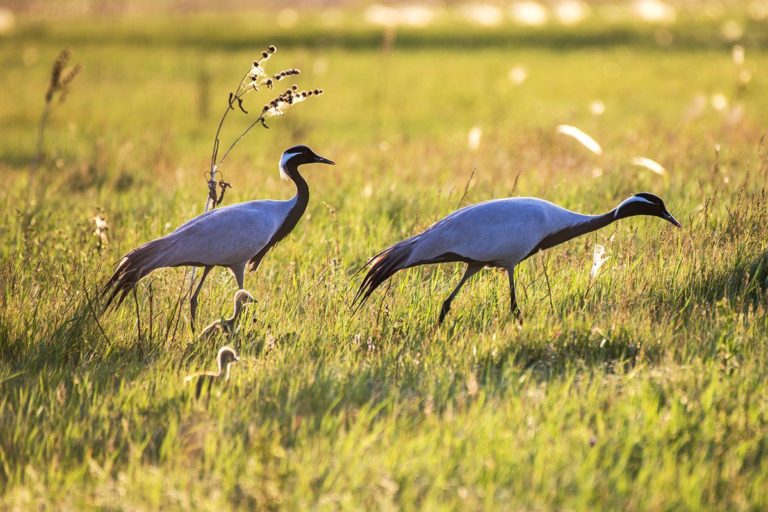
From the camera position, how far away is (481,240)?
6.15 meters

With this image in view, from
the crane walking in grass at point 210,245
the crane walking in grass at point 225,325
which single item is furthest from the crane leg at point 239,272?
the crane walking in grass at point 225,325

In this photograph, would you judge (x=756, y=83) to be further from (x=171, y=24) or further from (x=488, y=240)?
(x=171, y=24)

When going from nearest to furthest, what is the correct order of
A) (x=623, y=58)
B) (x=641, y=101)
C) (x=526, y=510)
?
1. (x=526, y=510)
2. (x=641, y=101)
3. (x=623, y=58)

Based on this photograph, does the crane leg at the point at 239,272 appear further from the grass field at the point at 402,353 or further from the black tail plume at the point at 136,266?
the black tail plume at the point at 136,266

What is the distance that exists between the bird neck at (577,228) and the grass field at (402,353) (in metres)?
0.26

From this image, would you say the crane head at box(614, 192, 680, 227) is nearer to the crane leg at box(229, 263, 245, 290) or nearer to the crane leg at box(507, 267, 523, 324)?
the crane leg at box(507, 267, 523, 324)

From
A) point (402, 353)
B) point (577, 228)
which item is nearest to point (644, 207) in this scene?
point (577, 228)

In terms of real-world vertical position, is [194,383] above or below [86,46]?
below

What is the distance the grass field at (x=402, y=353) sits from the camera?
4109 millimetres

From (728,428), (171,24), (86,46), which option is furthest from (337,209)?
(171,24)

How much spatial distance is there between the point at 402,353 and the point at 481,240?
100 cm

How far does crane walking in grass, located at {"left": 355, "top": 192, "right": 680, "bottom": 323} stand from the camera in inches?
243

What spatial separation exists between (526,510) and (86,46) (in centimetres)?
2622

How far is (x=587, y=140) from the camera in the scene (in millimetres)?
7980
